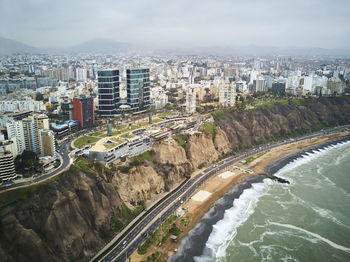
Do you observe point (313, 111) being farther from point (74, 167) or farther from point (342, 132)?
point (74, 167)

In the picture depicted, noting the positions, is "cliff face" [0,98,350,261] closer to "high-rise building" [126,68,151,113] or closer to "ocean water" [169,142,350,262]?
"ocean water" [169,142,350,262]

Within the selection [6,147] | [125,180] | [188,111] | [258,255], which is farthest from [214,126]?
[6,147]

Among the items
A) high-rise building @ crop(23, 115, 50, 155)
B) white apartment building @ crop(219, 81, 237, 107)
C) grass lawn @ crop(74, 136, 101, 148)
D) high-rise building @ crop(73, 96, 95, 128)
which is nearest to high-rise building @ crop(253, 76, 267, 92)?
white apartment building @ crop(219, 81, 237, 107)

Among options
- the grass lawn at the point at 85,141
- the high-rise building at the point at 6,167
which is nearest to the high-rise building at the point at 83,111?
the grass lawn at the point at 85,141

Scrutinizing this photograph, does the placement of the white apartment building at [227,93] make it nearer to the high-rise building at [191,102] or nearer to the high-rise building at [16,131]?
the high-rise building at [191,102]

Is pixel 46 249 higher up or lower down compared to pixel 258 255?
higher up

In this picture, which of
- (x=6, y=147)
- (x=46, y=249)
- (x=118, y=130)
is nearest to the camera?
(x=46, y=249)

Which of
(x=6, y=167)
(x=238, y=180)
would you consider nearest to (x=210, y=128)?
(x=238, y=180)

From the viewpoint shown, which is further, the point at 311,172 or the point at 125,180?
the point at 311,172
